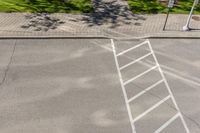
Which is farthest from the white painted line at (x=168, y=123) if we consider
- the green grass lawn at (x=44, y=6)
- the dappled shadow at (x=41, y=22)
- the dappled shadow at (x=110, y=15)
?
the green grass lawn at (x=44, y=6)

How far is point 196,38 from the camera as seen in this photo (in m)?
14.9

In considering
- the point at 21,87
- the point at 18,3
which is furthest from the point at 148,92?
the point at 18,3

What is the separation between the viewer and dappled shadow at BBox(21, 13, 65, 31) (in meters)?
14.8

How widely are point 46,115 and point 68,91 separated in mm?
1511

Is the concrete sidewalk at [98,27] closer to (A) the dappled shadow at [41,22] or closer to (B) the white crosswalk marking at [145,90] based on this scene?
(A) the dappled shadow at [41,22]

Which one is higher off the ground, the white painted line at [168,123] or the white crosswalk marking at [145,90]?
the white crosswalk marking at [145,90]

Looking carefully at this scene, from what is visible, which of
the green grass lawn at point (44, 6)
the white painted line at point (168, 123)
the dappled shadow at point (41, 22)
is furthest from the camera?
the green grass lawn at point (44, 6)

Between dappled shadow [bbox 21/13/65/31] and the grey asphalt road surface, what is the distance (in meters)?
1.24

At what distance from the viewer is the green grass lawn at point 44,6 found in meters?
16.2

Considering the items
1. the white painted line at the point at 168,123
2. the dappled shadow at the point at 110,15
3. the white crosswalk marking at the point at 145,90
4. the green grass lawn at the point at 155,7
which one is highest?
the green grass lawn at the point at 155,7

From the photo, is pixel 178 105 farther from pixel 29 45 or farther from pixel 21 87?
pixel 29 45

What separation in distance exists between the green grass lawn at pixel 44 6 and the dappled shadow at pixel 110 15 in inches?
23.1

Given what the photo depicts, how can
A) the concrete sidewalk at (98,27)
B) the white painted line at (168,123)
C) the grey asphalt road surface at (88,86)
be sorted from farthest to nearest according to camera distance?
the concrete sidewalk at (98,27) < the grey asphalt road surface at (88,86) < the white painted line at (168,123)

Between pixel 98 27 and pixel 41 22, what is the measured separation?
3205 millimetres
